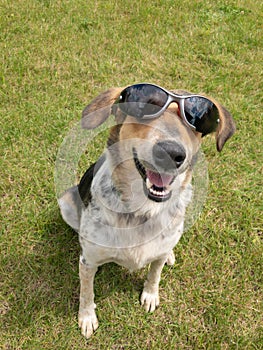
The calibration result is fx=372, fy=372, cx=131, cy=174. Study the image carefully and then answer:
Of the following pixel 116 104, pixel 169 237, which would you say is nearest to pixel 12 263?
pixel 169 237

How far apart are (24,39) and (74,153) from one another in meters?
2.54

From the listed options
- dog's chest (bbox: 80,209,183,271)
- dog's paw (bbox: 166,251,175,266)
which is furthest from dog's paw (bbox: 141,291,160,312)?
dog's chest (bbox: 80,209,183,271)

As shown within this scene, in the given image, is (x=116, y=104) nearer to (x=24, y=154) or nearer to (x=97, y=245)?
(x=97, y=245)

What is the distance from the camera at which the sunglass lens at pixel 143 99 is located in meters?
2.12

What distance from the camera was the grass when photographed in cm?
313

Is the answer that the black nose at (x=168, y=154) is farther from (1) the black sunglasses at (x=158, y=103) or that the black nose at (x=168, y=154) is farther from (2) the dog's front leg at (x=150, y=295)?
(2) the dog's front leg at (x=150, y=295)

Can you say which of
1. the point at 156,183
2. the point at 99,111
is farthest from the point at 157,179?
the point at 99,111

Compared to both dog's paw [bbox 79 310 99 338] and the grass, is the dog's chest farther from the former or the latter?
the grass

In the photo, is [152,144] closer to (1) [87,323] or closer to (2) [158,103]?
(2) [158,103]

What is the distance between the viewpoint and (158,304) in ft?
10.6

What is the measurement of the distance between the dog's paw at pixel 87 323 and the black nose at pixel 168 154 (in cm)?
163

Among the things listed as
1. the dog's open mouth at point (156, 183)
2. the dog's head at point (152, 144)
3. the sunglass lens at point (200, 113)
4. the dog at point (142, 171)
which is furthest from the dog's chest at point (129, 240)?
the sunglass lens at point (200, 113)

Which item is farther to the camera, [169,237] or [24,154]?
[24,154]

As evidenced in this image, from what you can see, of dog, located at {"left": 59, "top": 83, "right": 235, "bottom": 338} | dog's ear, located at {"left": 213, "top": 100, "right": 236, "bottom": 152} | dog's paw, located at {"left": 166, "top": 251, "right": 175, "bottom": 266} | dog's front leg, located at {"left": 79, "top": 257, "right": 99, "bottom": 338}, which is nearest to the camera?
dog, located at {"left": 59, "top": 83, "right": 235, "bottom": 338}
